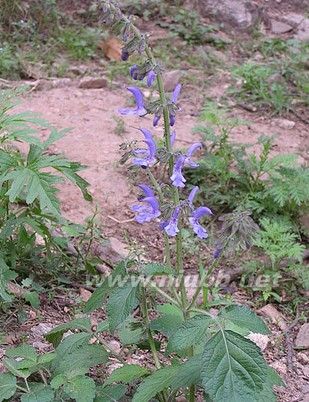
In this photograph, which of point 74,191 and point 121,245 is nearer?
point 121,245

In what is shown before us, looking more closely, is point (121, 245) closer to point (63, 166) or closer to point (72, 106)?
point (63, 166)

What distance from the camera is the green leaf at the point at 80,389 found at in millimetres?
2205

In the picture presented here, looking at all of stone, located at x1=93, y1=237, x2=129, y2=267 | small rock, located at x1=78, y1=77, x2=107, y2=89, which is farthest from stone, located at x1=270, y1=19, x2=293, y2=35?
stone, located at x1=93, y1=237, x2=129, y2=267

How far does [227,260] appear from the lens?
3.91 meters

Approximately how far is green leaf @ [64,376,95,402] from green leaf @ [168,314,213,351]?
0.29 meters

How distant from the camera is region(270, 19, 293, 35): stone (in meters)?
7.76

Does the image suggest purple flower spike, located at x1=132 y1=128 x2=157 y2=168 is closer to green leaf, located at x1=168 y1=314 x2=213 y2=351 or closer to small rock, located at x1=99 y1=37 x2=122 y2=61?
green leaf, located at x1=168 y1=314 x2=213 y2=351

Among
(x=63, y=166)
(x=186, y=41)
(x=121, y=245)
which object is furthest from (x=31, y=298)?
(x=186, y=41)

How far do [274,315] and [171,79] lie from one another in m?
3.05

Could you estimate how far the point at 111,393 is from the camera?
2340 mm

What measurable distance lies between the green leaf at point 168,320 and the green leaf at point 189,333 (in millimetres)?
231

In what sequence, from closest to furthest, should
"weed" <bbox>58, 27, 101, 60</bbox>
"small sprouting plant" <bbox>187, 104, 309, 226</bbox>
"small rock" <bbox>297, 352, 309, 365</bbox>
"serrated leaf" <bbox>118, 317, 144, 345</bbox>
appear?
"serrated leaf" <bbox>118, 317, 144, 345</bbox>
"small rock" <bbox>297, 352, 309, 365</bbox>
"small sprouting plant" <bbox>187, 104, 309, 226</bbox>
"weed" <bbox>58, 27, 101, 60</bbox>

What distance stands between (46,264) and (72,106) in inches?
94.8

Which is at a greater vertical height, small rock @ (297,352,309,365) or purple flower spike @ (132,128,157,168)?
purple flower spike @ (132,128,157,168)
